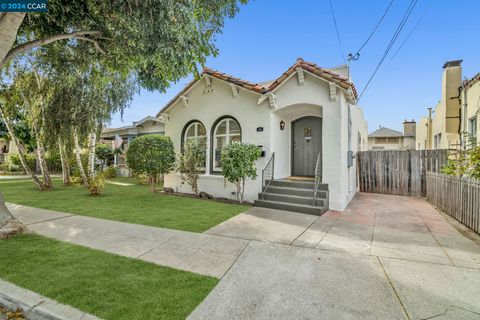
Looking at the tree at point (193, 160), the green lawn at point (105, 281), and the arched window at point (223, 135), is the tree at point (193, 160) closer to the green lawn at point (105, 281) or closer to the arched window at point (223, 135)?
the arched window at point (223, 135)

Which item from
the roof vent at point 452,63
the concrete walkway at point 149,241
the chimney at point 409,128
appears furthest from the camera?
the chimney at point 409,128

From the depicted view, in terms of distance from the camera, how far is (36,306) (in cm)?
260

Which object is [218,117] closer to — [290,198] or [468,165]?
[290,198]

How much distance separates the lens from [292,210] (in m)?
7.43

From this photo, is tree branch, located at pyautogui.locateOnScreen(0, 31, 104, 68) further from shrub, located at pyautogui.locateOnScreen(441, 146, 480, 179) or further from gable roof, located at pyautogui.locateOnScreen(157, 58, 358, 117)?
shrub, located at pyautogui.locateOnScreen(441, 146, 480, 179)

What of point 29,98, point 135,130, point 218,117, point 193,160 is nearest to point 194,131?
point 218,117

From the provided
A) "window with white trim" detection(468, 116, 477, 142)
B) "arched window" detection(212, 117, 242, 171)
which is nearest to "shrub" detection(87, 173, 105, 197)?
"arched window" detection(212, 117, 242, 171)

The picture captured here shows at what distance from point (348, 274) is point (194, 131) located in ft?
29.2

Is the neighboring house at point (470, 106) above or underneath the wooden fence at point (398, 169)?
above

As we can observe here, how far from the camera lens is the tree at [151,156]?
1009 cm

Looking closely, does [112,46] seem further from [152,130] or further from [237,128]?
[152,130]

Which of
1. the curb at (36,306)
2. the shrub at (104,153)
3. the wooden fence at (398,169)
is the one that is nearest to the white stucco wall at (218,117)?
the wooden fence at (398,169)

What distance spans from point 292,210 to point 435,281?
170 inches

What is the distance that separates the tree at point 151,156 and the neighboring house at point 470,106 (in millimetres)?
11687
